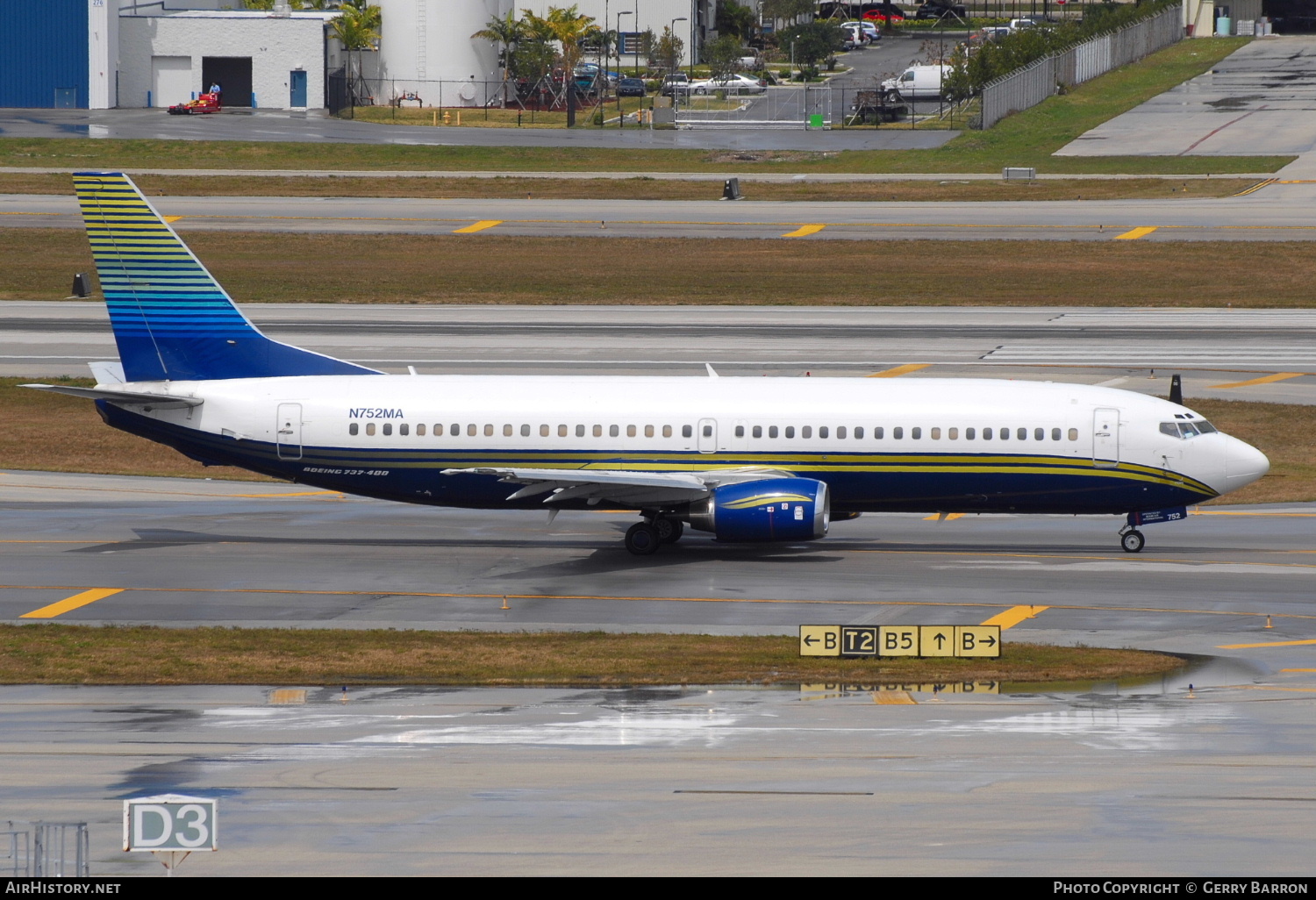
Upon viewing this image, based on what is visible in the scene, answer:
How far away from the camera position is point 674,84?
14038 cm

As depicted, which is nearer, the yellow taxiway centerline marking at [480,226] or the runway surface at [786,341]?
the runway surface at [786,341]

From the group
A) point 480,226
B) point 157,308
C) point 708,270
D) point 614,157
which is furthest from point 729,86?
point 157,308

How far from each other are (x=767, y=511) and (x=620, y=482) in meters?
3.26

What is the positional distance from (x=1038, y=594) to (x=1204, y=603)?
3279mm

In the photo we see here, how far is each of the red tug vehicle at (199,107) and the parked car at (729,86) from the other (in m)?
41.7

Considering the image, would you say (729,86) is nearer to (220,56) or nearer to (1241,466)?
(220,56)

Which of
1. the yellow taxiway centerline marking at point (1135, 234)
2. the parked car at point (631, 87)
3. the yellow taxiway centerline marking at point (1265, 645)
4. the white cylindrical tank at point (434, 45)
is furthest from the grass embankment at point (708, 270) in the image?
the parked car at point (631, 87)

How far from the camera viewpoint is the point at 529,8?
16100cm

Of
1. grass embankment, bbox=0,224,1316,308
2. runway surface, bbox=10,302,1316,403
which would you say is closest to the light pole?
grass embankment, bbox=0,224,1316,308

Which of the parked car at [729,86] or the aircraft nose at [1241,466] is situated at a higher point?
the parked car at [729,86]

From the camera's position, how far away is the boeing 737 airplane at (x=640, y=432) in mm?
37344

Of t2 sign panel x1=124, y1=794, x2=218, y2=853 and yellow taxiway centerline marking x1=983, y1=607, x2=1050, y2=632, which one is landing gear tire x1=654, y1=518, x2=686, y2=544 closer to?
yellow taxiway centerline marking x1=983, y1=607, x2=1050, y2=632

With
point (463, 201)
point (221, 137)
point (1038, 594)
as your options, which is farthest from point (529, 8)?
point (1038, 594)

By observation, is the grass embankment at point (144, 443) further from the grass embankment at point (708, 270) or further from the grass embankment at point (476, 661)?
the grass embankment at point (708, 270)
